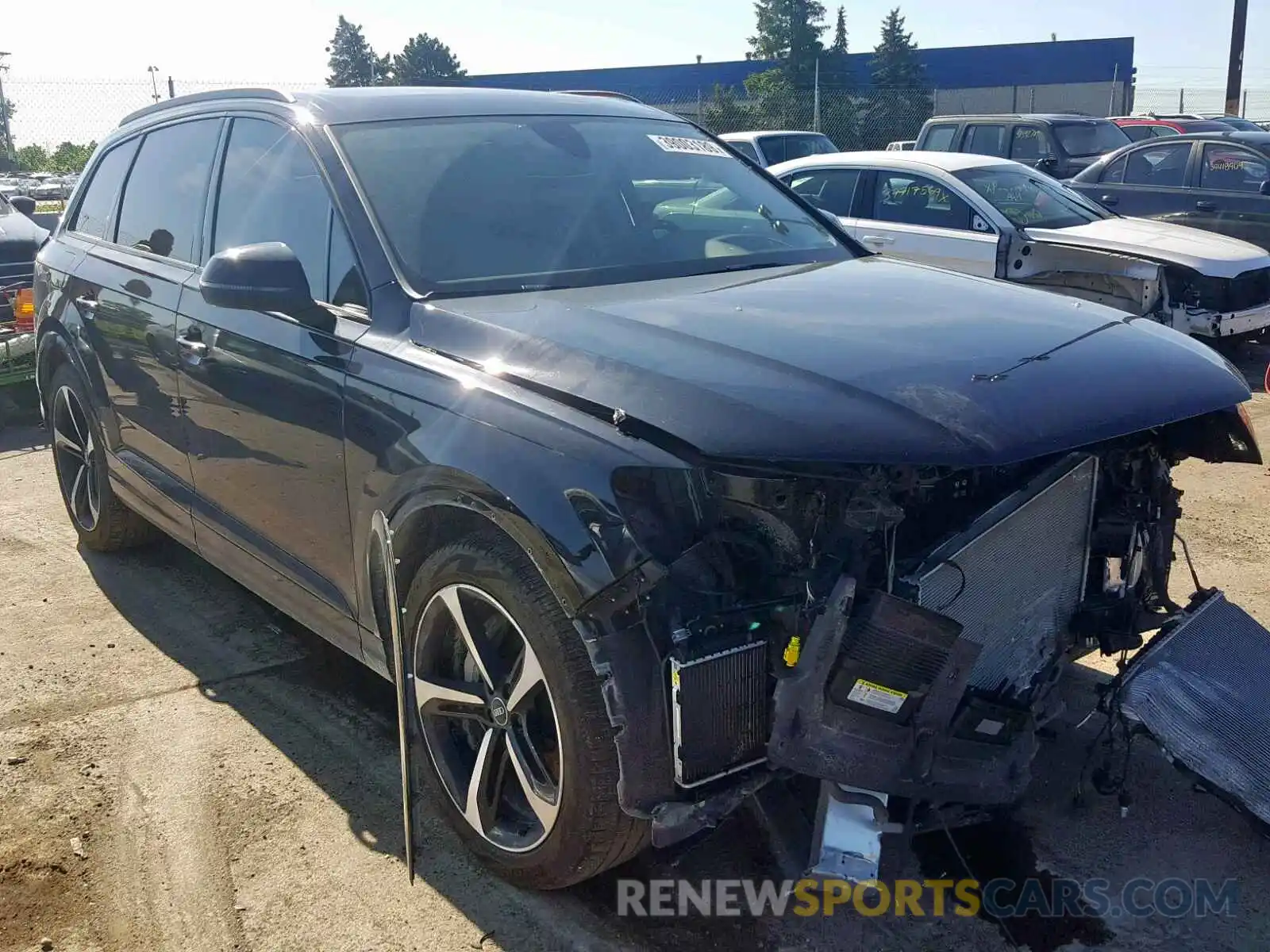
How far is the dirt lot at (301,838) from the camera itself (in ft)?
9.08

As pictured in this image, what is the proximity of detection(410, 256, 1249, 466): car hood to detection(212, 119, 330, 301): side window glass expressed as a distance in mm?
602

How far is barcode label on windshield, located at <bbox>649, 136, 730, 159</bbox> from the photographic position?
411cm

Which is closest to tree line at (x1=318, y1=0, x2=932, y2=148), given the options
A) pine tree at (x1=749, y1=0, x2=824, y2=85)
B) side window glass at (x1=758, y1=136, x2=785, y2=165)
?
pine tree at (x1=749, y1=0, x2=824, y2=85)

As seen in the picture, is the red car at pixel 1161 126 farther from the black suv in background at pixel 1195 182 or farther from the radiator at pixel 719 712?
the radiator at pixel 719 712

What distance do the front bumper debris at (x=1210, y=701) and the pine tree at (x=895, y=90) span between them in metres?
28.3

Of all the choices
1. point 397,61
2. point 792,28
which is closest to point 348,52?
point 397,61

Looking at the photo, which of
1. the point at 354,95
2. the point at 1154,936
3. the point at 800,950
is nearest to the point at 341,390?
the point at 354,95

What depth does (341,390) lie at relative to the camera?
3.11 meters

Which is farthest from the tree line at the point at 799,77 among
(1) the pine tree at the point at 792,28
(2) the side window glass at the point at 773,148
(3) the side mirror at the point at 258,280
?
(3) the side mirror at the point at 258,280

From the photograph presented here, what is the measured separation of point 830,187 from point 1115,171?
4120 mm

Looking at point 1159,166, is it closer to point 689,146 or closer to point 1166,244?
point 1166,244

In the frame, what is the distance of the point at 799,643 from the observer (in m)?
2.41

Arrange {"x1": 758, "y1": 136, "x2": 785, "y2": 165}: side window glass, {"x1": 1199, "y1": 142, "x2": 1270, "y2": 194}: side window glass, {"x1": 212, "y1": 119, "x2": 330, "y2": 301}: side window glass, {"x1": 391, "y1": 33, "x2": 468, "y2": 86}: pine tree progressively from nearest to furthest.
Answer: {"x1": 212, "y1": 119, "x2": 330, "y2": 301}: side window glass < {"x1": 1199, "y1": 142, "x2": 1270, "y2": 194}: side window glass < {"x1": 758, "y1": 136, "x2": 785, "y2": 165}: side window glass < {"x1": 391, "y1": 33, "x2": 468, "y2": 86}: pine tree

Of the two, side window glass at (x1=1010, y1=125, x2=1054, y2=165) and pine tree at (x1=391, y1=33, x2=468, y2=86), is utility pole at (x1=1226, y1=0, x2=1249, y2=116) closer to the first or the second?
side window glass at (x1=1010, y1=125, x2=1054, y2=165)
